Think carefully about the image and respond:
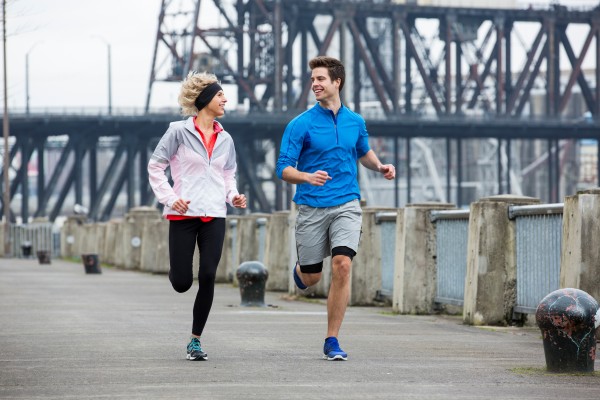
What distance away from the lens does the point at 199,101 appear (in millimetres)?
10016

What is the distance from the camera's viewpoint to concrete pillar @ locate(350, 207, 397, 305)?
17.5m

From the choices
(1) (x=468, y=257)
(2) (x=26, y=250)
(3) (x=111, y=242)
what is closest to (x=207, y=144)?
(1) (x=468, y=257)

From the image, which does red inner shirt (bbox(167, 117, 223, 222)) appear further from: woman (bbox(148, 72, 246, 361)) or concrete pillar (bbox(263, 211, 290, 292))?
concrete pillar (bbox(263, 211, 290, 292))

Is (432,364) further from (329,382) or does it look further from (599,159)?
(599,159)

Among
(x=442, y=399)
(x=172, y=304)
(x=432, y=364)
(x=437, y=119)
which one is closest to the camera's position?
(x=442, y=399)

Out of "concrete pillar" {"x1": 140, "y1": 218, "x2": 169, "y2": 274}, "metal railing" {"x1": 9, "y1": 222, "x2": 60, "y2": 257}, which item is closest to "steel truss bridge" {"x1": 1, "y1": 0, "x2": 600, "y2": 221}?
"metal railing" {"x1": 9, "y1": 222, "x2": 60, "y2": 257}

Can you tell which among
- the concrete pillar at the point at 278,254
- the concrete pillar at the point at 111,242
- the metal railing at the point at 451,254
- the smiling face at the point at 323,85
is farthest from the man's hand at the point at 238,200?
the concrete pillar at the point at 111,242

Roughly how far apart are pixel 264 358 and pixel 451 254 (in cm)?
565

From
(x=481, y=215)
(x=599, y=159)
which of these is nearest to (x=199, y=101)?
(x=481, y=215)

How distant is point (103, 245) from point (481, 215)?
3272 cm

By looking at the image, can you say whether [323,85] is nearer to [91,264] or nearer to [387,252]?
[387,252]

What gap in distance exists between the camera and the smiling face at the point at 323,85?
389 inches

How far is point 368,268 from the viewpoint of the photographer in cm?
1755

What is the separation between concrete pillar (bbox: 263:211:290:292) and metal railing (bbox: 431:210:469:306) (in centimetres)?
605
